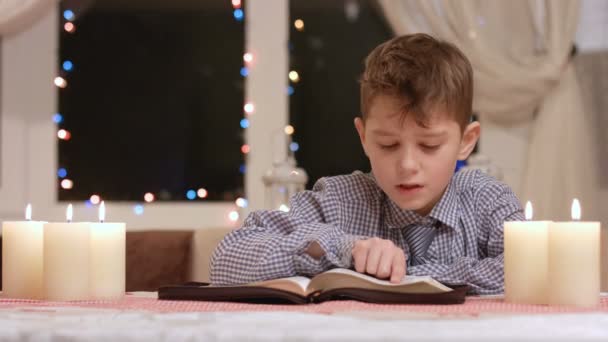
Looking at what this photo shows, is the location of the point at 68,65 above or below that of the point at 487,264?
above

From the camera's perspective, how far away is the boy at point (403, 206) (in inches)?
47.1

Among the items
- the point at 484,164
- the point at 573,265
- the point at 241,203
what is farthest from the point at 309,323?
the point at 241,203

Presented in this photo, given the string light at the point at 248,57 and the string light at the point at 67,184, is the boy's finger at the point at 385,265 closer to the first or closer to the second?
the string light at the point at 248,57

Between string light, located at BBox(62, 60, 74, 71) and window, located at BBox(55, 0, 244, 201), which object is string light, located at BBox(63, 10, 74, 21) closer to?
window, located at BBox(55, 0, 244, 201)

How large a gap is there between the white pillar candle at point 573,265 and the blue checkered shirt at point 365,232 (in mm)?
239

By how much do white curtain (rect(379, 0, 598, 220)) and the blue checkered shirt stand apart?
1397 millimetres

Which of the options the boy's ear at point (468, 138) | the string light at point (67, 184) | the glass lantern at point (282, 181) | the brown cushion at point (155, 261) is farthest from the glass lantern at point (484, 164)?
the string light at point (67, 184)

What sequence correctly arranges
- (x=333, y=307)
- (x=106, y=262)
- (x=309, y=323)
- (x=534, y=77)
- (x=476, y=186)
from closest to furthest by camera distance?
(x=309, y=323), (x=333, y=307), (x=106, y=262), (x=476, y=186), (x=534, y=77)

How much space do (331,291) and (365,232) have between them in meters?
0.46

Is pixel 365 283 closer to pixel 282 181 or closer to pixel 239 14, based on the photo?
pixel 282 181

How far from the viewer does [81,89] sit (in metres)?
3.19

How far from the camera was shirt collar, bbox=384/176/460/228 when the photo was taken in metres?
1.33

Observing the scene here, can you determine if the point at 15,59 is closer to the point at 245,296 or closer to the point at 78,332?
the point at 245,296

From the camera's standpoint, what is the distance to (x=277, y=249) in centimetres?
120
